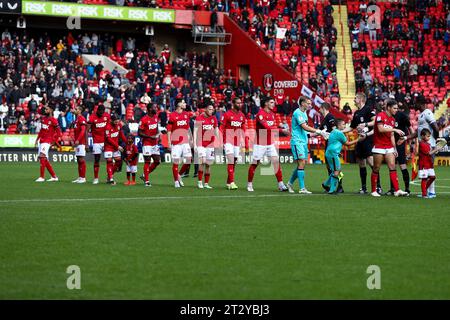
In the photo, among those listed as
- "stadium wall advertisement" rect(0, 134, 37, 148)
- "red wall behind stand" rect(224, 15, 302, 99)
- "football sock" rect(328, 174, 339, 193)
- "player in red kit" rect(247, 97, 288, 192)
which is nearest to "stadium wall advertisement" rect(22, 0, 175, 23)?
"red wall behind stand" rect(224, 15, 302, 99)

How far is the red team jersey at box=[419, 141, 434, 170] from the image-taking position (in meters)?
19.7

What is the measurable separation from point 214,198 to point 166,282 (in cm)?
995

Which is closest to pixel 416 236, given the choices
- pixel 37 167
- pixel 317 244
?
pixel 317 244

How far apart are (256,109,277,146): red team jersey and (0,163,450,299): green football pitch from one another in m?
2.57

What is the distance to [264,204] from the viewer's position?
17.6 metres

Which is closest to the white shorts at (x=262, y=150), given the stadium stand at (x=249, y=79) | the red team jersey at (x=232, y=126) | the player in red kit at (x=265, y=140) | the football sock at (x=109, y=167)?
the player in red kit at (x=265, y=140)

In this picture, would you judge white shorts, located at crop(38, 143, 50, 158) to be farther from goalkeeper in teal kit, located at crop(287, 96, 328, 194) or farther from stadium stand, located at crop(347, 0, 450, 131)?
stadium stand, located at crop(347, 0, 450, 131)

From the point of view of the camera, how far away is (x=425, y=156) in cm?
1975

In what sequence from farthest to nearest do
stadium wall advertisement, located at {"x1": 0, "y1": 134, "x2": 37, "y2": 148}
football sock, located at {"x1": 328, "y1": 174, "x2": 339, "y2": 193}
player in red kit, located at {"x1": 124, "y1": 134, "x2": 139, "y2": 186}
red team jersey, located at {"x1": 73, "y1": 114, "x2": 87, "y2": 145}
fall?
stadium wall advertisement, located at {"x1": 0, "y1": 134, "x2": 37, "y2": 148} → red team jersey, located at {"x1": 73, "y1": 114, "x2": 87, "y2": 145} → player in red kit, located at {"x1": 124, "y1": 134, "x2": 139, "y2": 186} → football sock, located at {"x1": 328, "y1": 174, "x2": 339, "y2": 193}

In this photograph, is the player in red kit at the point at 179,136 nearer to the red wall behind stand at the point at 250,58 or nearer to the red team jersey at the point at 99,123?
the red team jersey at the point at 99,123

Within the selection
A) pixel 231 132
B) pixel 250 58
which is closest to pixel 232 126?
pixel 231 132

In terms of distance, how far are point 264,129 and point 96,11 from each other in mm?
28781

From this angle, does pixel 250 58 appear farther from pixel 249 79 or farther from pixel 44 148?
pixel 44 148
